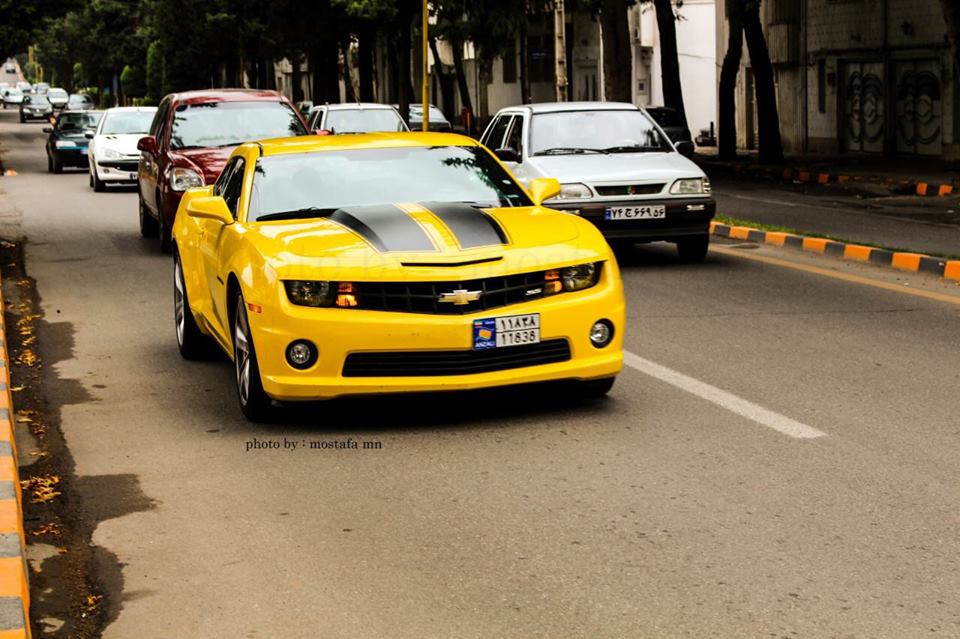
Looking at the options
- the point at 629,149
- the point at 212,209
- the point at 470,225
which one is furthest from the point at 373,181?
the point at 629,149

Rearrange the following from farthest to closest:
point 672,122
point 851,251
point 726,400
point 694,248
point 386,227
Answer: point 672,122, point 851,251, point 694,248, point 726,400, point 386,227

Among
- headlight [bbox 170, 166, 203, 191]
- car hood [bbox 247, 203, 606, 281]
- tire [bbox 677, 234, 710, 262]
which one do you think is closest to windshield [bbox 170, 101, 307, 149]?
headlight [bbox 170, 166, 203, 191]

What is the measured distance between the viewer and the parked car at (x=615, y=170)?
15070mm

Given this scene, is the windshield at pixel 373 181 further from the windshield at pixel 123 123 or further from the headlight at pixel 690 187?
the windshield at pixel 123 123

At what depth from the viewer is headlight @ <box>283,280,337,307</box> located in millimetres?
7738

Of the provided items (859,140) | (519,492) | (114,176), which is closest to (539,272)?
(519,492)

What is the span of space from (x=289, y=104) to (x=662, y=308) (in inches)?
292

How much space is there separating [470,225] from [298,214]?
116cm

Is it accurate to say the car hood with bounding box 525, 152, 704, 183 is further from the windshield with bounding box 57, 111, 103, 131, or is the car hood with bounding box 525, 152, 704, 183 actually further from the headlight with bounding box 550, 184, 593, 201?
the windshield with bounding box 57, 111, 103, 131

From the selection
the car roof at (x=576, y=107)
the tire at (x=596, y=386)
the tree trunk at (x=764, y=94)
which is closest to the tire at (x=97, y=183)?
the tree trunk at (x=764, y=94)

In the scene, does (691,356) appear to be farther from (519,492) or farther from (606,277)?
(519,492)

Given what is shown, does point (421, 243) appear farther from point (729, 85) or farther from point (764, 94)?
point (729, 85)

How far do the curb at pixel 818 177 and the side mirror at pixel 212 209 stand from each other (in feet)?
63.9

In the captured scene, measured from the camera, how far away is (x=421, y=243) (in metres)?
7.84
